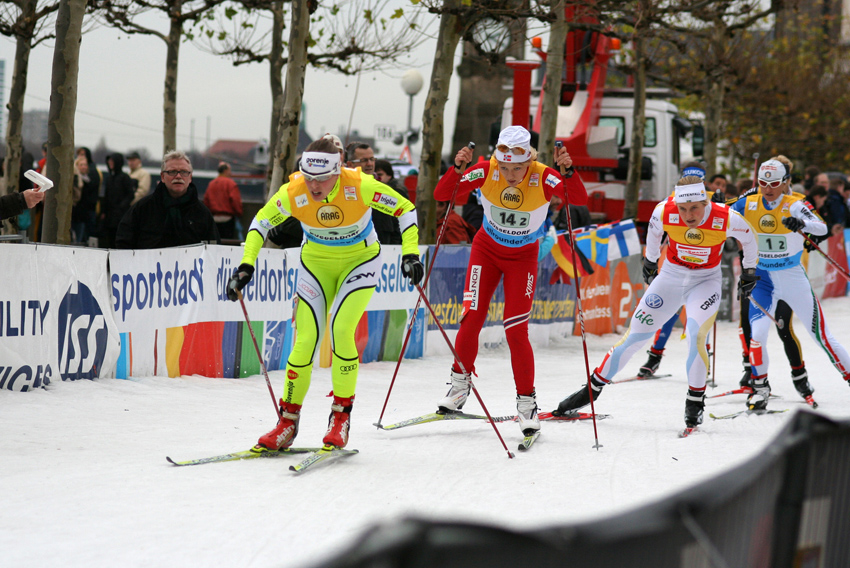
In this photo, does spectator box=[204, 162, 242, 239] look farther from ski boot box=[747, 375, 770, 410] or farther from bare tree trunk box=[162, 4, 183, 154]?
ski boot box=[747, 375, 770, 410]

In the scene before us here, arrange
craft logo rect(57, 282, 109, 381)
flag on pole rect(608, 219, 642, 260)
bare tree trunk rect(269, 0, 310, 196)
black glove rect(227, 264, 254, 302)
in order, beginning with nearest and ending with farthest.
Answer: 1. black glove rect(227, 264, 254, 302)
2. craft logo rect(57, 282, 109, 381)
3. bare tree trunk rect(269, 0, 310, 196)
4. flag on pole rect(608, 219, 642, 260)

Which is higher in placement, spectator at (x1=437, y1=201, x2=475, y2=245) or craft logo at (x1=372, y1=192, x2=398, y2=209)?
craft logo at (x1=372, y1=192, x2=398, y2=209)

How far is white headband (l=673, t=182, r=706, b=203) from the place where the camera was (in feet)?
23.0

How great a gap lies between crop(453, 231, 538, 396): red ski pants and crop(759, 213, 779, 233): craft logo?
9.06 ft

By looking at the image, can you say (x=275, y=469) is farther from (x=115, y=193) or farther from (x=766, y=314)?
(x=115, y=193)

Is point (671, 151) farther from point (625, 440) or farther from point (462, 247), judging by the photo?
point (625, 440)

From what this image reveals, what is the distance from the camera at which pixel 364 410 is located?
8062 millimetres

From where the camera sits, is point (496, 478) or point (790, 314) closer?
Answer: point (496, 478)

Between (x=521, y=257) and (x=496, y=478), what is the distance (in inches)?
77.4

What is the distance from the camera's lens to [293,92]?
38.3 feet

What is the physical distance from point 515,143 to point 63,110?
4.89m

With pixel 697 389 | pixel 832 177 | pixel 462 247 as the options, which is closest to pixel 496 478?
pixel 697 389

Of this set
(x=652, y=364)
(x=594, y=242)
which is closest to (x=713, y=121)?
(x=594, y=242)

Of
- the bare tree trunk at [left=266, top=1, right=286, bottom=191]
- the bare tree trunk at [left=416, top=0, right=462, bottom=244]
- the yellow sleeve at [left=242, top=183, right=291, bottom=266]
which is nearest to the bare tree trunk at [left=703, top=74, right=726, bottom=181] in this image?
the bare tree trunk at [left=266, top=1, right=286, bottom=191]
